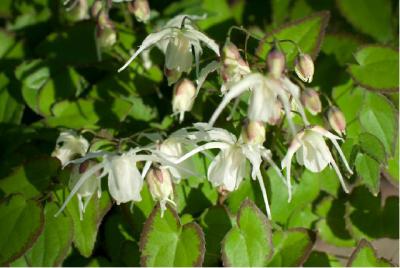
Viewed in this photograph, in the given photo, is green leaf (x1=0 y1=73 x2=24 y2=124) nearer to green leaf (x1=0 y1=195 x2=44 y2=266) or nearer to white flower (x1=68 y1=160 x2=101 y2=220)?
green leaf (x1=0 y1=195 x2=44 y2=266)

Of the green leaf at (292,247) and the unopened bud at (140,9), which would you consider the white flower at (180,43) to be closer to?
the unopened bud at (140,9)

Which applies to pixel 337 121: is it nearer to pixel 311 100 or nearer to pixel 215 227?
pixel 311 100

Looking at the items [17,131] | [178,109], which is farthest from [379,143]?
[17,131]

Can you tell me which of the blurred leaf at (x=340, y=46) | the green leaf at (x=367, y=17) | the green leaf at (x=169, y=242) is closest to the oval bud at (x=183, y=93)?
the green leaf at (x=169, y=242)

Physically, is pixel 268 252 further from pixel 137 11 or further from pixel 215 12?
pixel 215 12

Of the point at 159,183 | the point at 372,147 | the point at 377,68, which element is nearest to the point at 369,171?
the point at 372,147

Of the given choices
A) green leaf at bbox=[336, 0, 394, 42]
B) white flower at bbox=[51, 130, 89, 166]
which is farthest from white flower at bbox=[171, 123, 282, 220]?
green leaf at bbox=[336, 0, 394, 42]
